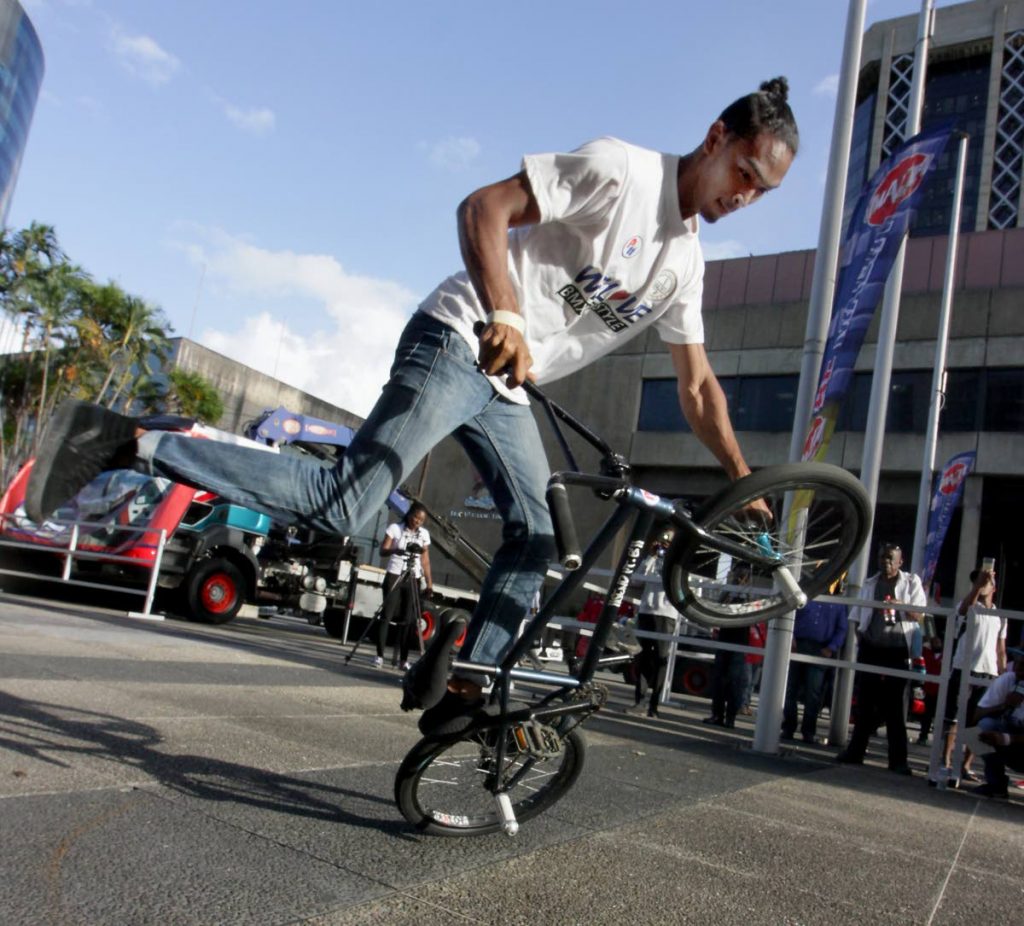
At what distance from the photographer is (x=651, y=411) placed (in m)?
31.0

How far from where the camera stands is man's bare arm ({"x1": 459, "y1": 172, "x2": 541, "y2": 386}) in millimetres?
2359

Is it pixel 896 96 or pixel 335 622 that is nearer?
pixel 335 622

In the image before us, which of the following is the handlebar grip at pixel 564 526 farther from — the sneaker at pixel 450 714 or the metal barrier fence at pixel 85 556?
the metal barrier fence at pixel 85 556

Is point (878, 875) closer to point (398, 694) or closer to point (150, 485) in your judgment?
point (398, 694)

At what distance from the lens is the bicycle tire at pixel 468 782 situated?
2.66 metres

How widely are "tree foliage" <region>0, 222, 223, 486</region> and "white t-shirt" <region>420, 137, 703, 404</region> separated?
3642 cm

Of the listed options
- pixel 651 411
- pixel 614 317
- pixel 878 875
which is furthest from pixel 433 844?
pixel 651 411

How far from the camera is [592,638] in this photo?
287 centimetres

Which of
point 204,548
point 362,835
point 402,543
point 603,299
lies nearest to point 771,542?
point 603,299

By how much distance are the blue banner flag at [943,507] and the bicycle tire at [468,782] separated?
1384 centimetres

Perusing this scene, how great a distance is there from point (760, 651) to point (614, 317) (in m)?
5.16

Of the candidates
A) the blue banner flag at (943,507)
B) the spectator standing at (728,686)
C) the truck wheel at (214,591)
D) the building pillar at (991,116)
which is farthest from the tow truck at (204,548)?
the building pillar at (991,116)

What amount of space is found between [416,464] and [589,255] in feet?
2.74

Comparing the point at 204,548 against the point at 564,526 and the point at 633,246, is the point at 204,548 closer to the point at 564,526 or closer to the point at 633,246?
the point at 564,526
